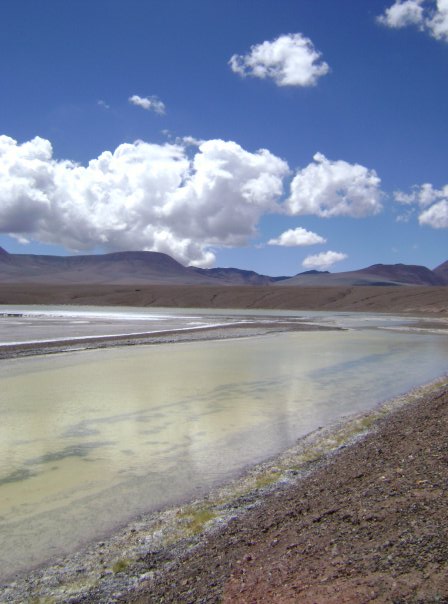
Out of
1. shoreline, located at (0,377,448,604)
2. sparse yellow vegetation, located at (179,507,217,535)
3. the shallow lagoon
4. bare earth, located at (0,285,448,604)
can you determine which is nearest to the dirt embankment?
the shallow lagoon

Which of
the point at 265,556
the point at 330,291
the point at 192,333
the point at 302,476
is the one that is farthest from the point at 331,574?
the point at 330,291

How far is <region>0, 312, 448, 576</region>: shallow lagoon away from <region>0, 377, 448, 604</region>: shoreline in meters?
0.44

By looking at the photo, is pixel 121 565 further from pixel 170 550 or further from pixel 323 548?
pixel 323 548

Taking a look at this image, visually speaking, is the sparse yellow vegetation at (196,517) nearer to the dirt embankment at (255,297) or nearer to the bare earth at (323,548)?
the bare earth at (323,548)

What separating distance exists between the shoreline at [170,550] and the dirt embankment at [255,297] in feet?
236

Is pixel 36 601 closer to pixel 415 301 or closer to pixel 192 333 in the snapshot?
pixel 192 333

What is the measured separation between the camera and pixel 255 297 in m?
110

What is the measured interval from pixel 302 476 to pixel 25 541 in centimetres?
391

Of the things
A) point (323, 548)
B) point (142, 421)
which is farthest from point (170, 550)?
point (142, 421)

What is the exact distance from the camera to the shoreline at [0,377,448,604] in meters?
5.08

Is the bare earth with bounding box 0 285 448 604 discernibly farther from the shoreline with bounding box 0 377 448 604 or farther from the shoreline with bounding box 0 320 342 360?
the shoreline with bounding box 0 320 342 360

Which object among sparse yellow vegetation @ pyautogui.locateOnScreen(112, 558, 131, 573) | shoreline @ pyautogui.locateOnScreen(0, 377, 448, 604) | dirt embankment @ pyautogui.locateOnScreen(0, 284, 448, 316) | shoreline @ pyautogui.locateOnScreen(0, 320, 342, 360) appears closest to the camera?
shoreline @ pyautogui.locateOnScreen(0, 377, 448, 604)

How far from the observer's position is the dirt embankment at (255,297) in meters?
88.8

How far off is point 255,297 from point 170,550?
104208mm
